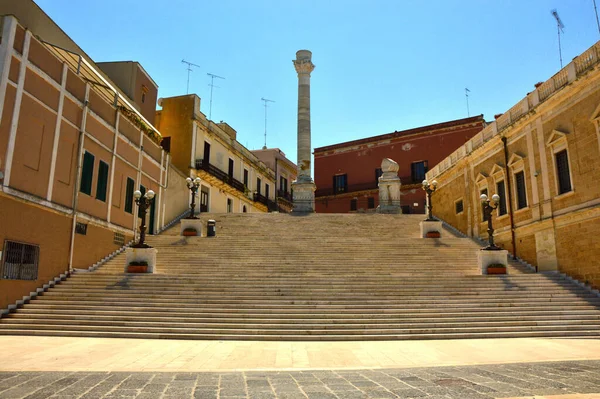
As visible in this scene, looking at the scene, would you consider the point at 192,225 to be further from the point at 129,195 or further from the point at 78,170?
the point at 78,170

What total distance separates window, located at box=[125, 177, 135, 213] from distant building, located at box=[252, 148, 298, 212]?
24.4 meters

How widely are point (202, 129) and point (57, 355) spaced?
24.2 metres

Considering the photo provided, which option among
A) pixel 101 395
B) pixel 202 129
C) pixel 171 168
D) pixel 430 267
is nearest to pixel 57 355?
pixel 101 395

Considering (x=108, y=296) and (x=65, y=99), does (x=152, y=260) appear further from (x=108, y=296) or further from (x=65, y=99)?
(x=65, y=99)

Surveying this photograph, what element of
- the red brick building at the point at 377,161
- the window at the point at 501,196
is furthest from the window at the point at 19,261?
the red brick building at the point at 377,161

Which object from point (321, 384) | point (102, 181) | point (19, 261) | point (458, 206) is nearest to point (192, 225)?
point (102, 181)

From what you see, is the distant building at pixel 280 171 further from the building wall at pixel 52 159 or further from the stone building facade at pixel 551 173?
the building wall at pixel 52 159

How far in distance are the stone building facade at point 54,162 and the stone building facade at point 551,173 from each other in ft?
51.8

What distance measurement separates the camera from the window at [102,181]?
52.1 ft

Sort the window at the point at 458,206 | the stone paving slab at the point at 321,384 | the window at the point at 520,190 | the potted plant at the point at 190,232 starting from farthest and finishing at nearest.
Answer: the window at the point at 458,206 < the potted plant at the point at 190,232 < the window at the point at 520,190 < the stone paving slab at the point at 321,384

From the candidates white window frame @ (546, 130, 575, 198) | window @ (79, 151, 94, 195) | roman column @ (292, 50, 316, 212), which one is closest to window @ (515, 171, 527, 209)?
white window frame @ (546, 130, 575, 198)

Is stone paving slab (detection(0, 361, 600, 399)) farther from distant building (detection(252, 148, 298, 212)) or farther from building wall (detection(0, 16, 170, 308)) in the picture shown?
distant building (detection(252, 148, 298, 212))

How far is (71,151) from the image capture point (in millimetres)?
14195

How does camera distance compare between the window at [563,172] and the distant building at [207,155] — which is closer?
the window at [563,172]
